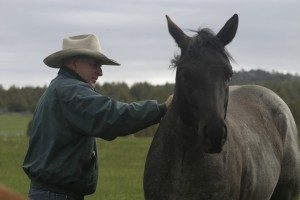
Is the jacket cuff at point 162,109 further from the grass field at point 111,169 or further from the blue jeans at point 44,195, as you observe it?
the grass field at point 111,169

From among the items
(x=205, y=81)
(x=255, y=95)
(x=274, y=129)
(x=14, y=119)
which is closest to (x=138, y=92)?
(x=14, y=119)

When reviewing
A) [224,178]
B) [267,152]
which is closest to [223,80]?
[224,178]

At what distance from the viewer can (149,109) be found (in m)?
6.39

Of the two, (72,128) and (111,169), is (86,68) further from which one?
(111,169)

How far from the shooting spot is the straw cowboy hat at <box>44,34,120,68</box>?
6.45m

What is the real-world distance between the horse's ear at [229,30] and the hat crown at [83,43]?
1.08 m

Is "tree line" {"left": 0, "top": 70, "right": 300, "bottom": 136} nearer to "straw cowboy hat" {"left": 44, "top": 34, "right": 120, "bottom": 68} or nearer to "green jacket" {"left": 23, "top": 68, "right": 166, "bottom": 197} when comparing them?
"straw cowboy hat" {"left": 44, "top": 34, "right": 120, "bottom": 68}

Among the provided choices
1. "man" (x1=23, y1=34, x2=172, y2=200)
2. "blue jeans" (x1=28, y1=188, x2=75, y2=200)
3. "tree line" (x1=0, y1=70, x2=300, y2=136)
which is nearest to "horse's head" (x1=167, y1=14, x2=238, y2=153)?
"man" (x1=23, y1=34, x2=172, y2=200)

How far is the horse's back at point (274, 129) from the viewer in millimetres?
8500

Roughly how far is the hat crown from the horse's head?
676mm

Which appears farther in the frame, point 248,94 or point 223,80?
point 248,94

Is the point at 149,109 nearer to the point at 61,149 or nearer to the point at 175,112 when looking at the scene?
the point at 175,112

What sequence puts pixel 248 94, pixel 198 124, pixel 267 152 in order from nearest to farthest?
pixel 198 124 < pixel 267 152 < pixel 248 94

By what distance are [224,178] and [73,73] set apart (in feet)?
5.26
